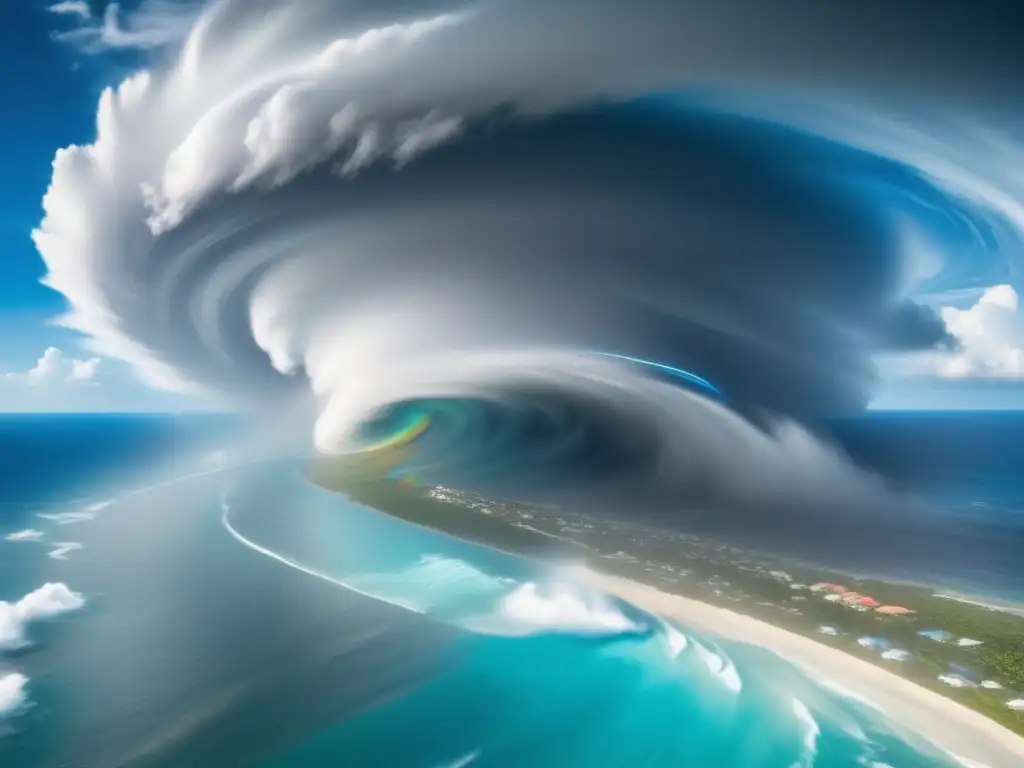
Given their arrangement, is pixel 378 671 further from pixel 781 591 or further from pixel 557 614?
pixel 781 591

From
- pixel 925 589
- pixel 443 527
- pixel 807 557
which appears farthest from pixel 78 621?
pixel 925 589

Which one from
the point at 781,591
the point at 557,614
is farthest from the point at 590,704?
the point at 781,591

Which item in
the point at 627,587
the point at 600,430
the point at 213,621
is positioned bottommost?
the point at 213,621

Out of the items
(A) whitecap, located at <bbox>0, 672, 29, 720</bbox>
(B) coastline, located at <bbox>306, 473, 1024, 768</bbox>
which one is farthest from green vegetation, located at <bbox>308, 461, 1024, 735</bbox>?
(A) whitecap, located at <bbox>0, 672, 29, 720</bbox>

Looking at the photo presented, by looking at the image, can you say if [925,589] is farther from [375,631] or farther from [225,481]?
[225,481]

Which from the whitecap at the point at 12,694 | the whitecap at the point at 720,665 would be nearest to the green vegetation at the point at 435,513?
the whitecap at the point at 720,665

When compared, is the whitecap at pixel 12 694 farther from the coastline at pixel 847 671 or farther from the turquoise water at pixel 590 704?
the coastline at pixel 847 671
